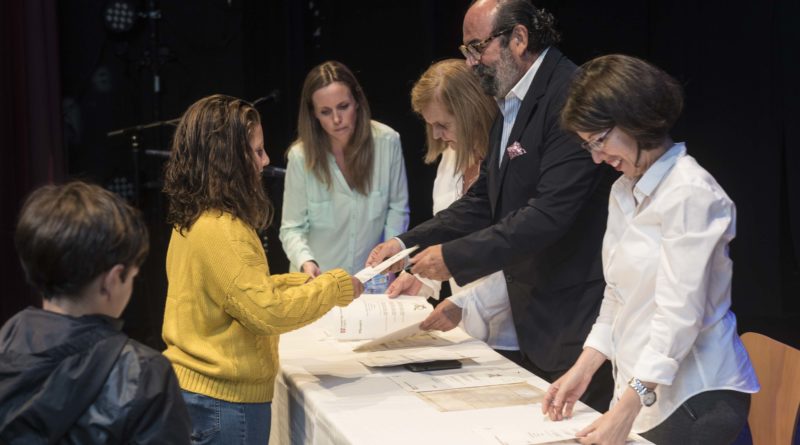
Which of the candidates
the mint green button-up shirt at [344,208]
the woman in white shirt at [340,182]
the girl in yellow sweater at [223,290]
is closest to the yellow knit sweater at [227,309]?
the girl in yellow sweater at [223,290]

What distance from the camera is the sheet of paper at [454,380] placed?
2.29 m

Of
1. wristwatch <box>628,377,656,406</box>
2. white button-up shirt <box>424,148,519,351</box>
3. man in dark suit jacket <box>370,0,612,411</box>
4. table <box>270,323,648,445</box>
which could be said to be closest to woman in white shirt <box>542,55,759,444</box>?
wristwatch <box>628,377,656,406</box>

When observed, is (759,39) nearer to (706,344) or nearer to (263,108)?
(263,108)

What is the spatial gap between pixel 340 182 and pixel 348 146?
0.50 ft

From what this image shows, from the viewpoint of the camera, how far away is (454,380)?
2.34 meters

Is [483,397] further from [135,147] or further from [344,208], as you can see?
[135,147]

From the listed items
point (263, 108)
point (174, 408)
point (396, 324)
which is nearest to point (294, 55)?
point (263, 108)

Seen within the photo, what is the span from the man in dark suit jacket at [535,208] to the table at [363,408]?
0.20m

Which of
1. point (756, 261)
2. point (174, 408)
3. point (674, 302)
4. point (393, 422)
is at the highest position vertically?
point (674, 302)

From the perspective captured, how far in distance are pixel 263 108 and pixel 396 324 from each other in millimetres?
→ 3333

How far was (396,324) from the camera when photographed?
262 cm

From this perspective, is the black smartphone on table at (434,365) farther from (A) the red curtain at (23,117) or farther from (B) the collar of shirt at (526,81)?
(A) the red curtain at (23,117)

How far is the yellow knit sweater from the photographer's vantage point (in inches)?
86.1

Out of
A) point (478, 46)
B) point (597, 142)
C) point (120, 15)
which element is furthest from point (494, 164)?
point (120, 15)
